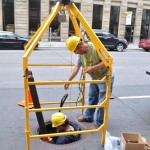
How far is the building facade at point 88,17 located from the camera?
2412 centimetres

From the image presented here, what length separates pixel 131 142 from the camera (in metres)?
→ 3.43

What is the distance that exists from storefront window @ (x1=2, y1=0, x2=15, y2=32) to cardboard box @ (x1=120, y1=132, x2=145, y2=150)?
2277 cm

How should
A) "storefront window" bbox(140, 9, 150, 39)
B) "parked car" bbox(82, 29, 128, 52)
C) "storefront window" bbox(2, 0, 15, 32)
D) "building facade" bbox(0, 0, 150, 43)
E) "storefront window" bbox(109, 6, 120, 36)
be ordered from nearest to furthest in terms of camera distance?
1. "parked car" bbox(82, 29, 128, 52)
2. "storefront window" bbox(2, 0, 15, 32)
3. "building facade" bbox(0, 0, 150, 43)
4. "storefront window" bbox(109, 6, 120, 36)
5. "storefront window" bbox(140, 9, 150, 39)

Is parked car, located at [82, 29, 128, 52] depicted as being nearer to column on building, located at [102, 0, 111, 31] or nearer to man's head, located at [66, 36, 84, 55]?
column on building, located at [102, 0, 111, 31]

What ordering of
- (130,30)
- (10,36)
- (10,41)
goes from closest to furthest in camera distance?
(10,41)
(10,36)
(130,30)

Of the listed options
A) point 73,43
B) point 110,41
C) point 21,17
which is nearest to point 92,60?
point 73,43

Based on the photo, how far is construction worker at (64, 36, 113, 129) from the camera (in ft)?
11.6

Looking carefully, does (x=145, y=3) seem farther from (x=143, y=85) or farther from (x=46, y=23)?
(x=46, y=23)

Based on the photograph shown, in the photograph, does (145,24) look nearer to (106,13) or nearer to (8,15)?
(106,13)

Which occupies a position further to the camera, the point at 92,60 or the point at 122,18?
the point at 122,18

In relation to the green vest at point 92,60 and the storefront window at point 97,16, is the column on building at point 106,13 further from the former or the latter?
the green vest at point 92,60

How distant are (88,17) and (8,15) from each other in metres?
8.28

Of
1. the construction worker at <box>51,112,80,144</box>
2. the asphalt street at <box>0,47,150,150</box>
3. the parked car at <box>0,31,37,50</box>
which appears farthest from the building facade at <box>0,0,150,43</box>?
the construction worker at <box>51,112,80,144</box>

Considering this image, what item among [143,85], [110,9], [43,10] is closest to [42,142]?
[143,85]
